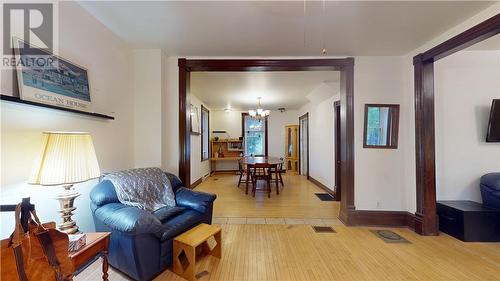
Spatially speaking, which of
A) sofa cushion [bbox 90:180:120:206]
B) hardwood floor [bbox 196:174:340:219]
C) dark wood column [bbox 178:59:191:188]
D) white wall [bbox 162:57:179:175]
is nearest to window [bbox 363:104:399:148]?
hardwood floor [bbox 196:174:340:219]

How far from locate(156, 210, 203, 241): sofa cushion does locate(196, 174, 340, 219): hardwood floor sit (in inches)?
50.6

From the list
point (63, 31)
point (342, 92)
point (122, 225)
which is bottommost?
point (122, 225)

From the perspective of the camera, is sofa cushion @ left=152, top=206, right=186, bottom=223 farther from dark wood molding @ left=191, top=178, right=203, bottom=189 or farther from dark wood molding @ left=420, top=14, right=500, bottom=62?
dark wood molding @ left=420, top=14, right=500, bottom=62

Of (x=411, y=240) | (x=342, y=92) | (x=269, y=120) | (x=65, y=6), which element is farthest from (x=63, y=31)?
(x=269, y=120)

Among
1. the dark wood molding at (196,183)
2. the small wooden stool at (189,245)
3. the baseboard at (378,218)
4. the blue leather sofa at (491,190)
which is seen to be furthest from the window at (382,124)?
the dark wood molding at (196,183)

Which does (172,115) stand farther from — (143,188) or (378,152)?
(378,152)

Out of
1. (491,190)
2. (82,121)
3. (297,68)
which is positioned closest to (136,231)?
(82,121)

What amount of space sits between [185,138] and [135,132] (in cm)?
69

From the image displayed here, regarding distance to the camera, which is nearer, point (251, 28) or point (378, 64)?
point (251, 28)

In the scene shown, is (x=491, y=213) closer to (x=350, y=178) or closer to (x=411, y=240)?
(x=411, y=240)

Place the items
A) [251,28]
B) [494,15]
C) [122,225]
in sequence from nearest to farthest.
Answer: [122,225], [494,15], [251,28]

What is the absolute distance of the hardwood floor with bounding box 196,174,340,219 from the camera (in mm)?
3602

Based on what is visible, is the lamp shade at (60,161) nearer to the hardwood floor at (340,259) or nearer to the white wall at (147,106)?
the hardwood floor at (340,259)

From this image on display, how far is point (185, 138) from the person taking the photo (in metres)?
3.25
